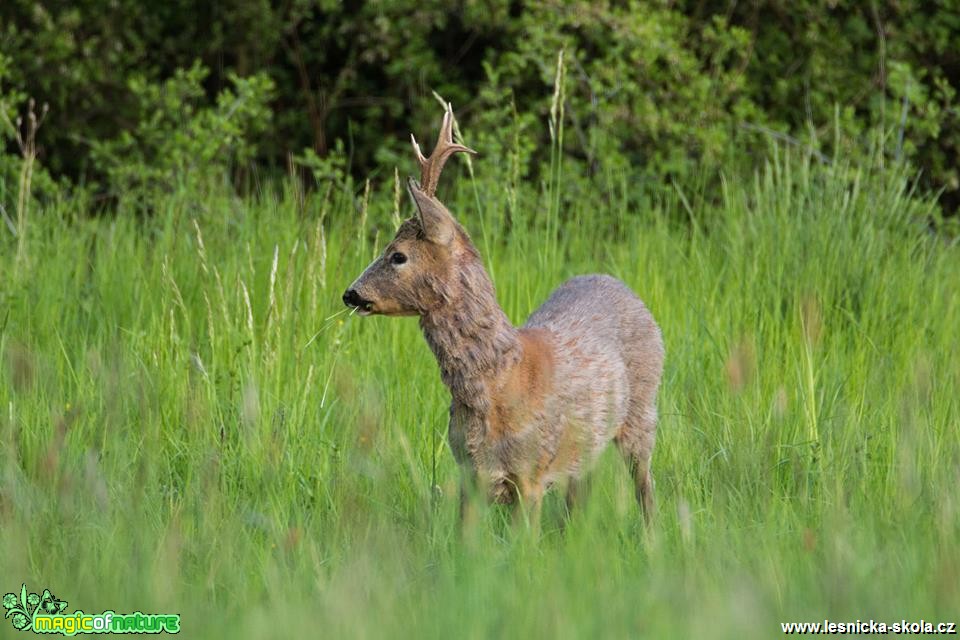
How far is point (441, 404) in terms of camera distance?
19.2 feet

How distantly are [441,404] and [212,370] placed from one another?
898 millimetres

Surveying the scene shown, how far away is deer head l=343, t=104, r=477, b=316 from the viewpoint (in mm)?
4477

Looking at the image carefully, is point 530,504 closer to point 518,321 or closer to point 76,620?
point 76,620

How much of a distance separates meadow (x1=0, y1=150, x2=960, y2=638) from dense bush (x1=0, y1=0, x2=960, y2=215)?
2082 mm

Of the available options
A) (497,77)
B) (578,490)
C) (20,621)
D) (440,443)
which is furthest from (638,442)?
(497,77)

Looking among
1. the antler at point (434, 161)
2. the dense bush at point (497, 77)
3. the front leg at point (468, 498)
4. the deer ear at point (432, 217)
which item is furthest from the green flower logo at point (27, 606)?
the dense bush at point (497, 77)

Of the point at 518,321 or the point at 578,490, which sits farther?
the point at 518,321

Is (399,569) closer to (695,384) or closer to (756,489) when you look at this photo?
(756,489)

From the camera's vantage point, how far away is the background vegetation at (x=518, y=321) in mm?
3873

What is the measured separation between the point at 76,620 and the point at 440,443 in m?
1.94

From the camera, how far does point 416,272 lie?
177 inches

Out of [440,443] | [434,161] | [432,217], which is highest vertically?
[434,161]

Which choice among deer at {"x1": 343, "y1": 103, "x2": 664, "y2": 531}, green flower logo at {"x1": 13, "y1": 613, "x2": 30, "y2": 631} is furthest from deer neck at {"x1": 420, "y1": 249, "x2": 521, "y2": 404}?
green flower logo at {"x1": 13, "y1": 613, "x2": 30, "y2": 631}

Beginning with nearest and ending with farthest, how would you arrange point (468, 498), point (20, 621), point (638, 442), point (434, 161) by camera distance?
point (20, 621) → point (468, 498) → point (434, 161) → point (638, 442)
